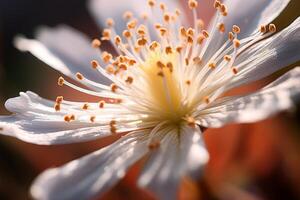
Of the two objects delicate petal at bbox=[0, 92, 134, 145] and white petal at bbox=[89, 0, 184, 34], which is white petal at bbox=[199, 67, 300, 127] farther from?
white petal at bbox=[89, 0, 184, 34]

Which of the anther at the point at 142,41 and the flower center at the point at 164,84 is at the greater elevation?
the anther at the point at 142,41

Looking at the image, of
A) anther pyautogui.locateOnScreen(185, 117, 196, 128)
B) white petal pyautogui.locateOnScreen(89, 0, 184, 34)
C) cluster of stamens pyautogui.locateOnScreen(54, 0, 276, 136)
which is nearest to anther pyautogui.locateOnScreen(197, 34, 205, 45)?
cluster of stamens pyautogui.locateOnScreen(54, 0, 276, 136)

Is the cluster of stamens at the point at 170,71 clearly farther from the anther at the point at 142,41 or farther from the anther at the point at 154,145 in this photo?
the anther at the point at 154,145

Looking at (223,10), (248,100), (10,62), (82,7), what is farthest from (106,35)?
(82,7)

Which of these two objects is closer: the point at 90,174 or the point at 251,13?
the point at 90,174

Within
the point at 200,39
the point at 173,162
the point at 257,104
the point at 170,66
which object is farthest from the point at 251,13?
the point at 173,162

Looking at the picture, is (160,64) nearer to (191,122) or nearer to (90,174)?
(191,122)

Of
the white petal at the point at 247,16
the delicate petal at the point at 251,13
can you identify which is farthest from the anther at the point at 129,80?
the delicate petal at the point at 251,13
